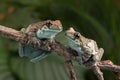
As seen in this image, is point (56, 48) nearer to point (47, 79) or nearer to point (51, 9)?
point (47, 79)

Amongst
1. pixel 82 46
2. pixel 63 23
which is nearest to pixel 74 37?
pixel 82 46

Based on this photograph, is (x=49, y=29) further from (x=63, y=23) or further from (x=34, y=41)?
(x=63, y=23)

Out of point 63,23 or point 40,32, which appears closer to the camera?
point 40,32

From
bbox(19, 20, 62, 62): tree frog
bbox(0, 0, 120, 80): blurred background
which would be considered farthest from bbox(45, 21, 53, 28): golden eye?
bbox(0, 0, 120, 80): blurred background

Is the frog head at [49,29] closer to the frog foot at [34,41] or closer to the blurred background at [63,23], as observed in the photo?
the frog foot at [34,41]

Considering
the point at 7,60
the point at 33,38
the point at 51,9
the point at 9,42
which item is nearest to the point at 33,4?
the point at 51,9

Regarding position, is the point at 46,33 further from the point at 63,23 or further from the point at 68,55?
the point at 63,23
